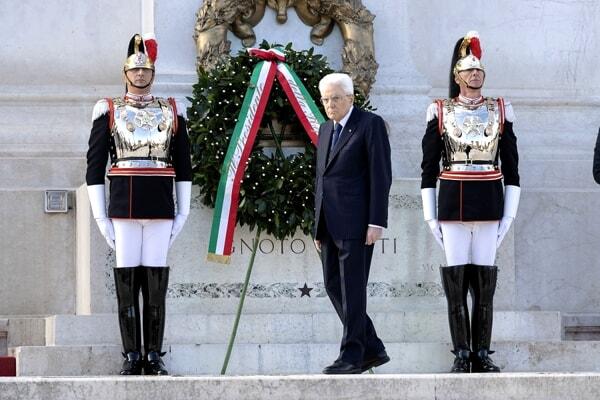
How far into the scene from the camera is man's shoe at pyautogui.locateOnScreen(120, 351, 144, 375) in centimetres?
1138

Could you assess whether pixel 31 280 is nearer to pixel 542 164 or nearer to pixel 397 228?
pixel 397 228

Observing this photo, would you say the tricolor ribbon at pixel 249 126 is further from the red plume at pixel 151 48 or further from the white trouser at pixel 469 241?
the white trouser at pixel 469 241

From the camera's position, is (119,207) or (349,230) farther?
(119,207)

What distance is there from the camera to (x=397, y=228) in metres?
13.8

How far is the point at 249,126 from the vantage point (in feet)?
44.7

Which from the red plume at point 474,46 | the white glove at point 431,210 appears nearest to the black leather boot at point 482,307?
the white glove at point 431,210

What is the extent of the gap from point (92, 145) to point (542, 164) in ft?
17.9

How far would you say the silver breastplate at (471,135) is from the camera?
38.7 feet

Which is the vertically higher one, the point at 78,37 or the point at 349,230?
the point at 78,37

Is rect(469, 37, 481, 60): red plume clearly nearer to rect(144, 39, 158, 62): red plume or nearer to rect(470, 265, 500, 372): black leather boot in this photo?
rect(470, 265, 500, 372): black leather boot

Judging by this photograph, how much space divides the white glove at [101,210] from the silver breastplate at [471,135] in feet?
7.17

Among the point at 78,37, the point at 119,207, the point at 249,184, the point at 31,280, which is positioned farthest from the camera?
the point at 78,37

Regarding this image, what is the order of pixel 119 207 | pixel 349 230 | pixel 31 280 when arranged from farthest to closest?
pixel 31 280 < pixel 119 207 < pixel 349 230

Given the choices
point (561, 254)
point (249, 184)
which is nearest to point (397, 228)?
point (249, 184)
